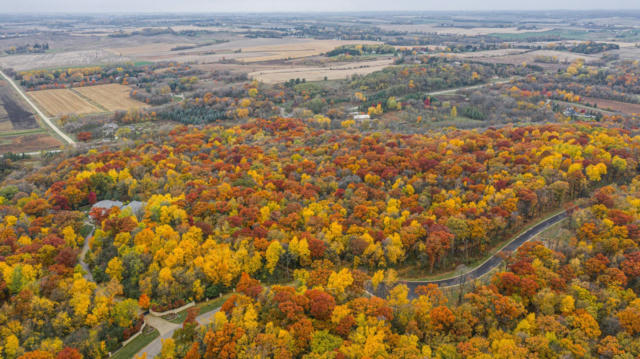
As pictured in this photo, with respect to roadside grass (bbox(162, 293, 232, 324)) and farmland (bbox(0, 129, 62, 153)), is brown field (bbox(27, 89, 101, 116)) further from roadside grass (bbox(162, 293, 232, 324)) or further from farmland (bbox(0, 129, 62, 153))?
roadside grass (bbox(162, 293, 232, 324))

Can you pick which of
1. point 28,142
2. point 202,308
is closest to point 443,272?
point 202,308

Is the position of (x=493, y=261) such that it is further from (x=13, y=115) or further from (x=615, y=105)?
(x=13, y=115)

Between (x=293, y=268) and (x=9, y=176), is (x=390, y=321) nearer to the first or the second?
(x=293, y=268)

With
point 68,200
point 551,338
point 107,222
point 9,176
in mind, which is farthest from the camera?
point 9,176

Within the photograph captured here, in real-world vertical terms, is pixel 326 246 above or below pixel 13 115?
below

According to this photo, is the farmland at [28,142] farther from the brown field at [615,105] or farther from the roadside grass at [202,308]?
the brown field at [615,105]

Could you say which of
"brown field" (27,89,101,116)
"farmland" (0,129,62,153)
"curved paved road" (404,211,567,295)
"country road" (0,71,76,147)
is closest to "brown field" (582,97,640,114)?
"curved paved road" (404,211,567,295)

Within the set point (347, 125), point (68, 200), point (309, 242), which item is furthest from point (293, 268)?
point (347, 125)
